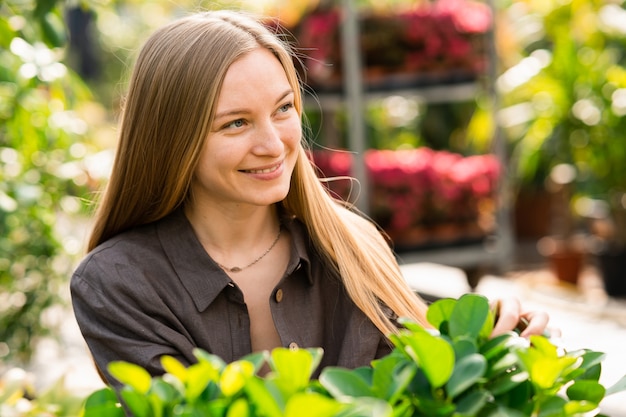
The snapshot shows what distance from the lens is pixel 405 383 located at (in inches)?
34.3

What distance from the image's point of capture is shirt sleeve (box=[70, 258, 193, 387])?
4.81 feet

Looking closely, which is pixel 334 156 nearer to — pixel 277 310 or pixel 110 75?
pixel 277 310

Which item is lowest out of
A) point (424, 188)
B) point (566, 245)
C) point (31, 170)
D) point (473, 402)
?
point (566, 245)

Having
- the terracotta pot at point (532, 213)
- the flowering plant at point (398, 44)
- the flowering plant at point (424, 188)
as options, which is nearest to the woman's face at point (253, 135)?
the flowering plant at point (424, 188)

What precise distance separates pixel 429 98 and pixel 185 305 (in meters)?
3.23

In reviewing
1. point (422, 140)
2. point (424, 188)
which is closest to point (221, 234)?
point (424, 188)

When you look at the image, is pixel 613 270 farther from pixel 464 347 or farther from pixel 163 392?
pixel 163 392

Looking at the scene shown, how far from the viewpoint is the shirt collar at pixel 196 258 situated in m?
1.60

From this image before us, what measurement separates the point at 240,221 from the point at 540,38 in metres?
5.19

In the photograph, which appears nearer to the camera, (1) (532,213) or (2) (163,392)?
(2) (163,392)

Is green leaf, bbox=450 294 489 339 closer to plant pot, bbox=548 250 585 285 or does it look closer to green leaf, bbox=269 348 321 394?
green leaf, bbox=269 348 321 394

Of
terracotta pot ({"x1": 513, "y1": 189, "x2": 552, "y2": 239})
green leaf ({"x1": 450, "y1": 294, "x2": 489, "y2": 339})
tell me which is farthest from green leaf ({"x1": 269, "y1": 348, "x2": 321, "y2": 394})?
terracotta pot ({"x1": 513, "y1": 189, "x2": 552, "y2": 239})

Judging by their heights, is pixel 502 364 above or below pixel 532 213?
above

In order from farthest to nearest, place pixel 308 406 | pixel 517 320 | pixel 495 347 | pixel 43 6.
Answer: pixel 43 6 → pixel 517 320 → pixel 495 347 → pixel 308 406
